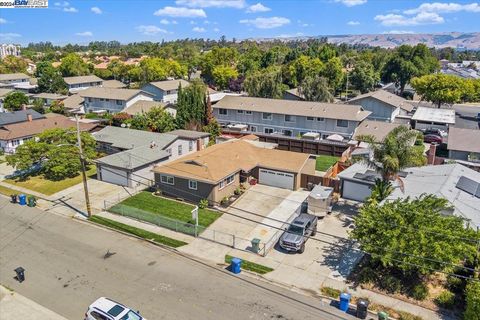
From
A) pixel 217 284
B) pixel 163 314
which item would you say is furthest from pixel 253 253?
pixel 163 314

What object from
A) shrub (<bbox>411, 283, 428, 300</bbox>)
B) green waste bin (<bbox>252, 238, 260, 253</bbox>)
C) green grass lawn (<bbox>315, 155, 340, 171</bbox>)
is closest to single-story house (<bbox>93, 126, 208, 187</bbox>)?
green waste bin (<bbox>252, 238, 260, 253</bbox>)

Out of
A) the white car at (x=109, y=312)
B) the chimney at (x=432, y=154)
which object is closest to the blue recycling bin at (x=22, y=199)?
the white car at (x=109, y=312)

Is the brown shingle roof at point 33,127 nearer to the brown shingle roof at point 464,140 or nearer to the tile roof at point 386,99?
the tile roof at point 386,99

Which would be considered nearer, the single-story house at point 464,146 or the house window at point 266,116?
the single-story house at point 464,146

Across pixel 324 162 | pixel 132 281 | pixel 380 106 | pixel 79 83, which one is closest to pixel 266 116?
pixel 324 162

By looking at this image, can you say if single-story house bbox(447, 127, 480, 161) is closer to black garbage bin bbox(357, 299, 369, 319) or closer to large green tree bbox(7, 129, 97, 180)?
black garbage bin bbox(357, 299, 369, 319)

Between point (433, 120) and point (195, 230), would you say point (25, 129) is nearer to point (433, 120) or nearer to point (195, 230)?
point (195, 230)

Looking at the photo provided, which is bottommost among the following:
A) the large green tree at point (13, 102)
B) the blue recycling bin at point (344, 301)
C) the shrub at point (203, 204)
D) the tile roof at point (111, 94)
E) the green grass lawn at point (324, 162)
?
the blue recycling bin at point (344, 301)
